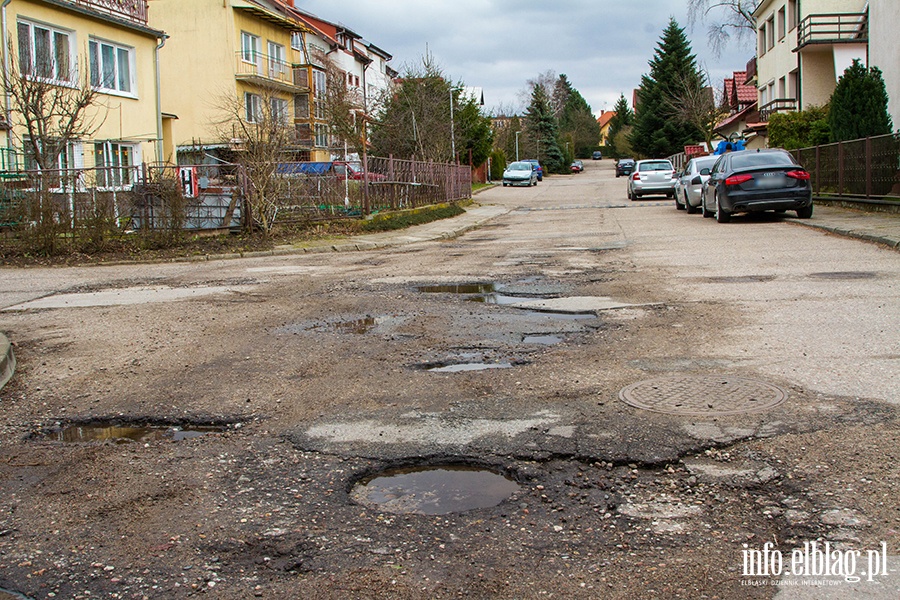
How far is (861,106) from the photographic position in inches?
888

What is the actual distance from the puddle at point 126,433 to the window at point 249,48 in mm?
44045

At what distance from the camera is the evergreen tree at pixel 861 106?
22.4m

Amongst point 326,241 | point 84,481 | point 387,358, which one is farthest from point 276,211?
point 84,481

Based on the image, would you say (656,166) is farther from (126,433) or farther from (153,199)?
(126,433)

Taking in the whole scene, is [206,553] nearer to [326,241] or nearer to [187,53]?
[326,241]

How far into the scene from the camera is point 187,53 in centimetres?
4556

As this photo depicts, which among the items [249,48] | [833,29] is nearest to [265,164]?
[833,29]

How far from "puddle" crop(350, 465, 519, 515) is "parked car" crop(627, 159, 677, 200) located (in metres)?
32.8

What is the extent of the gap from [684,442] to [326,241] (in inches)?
602

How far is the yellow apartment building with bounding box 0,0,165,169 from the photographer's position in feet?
73.9

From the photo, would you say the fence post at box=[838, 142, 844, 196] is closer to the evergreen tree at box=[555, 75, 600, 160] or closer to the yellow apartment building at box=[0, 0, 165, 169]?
the yellow apartment building at box=[0, 0, 165, 169]

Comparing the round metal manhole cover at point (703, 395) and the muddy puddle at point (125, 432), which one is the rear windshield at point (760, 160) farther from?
the muddy puddle at point (125, 432)

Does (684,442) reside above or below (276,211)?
below

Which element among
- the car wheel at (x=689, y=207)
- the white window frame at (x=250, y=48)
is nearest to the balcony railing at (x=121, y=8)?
the white window frame at (x=250, y=48)
